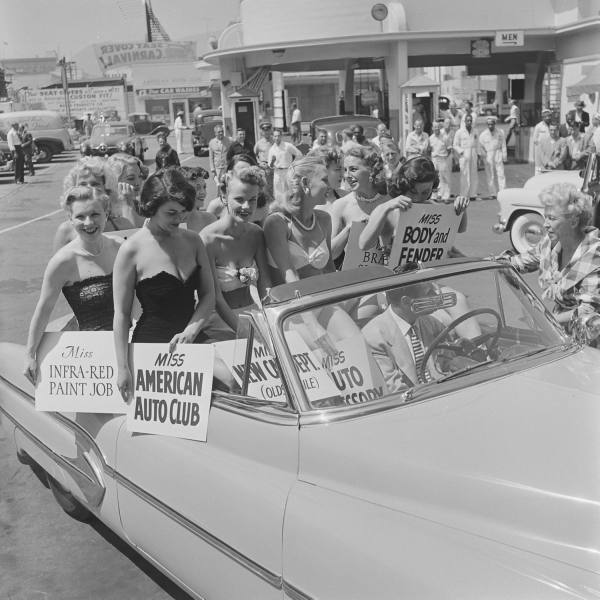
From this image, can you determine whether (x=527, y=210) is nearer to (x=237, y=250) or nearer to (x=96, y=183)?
(x=96, y=183)

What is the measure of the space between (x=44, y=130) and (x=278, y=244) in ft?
105

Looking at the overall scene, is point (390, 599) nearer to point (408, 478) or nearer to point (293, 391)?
point (408, 478)

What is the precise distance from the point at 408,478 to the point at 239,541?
656 millimetres

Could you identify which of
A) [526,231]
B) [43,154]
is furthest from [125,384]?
[43,154]

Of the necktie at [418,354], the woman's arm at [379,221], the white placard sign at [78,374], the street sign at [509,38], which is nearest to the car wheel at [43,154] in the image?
the street sign at [509,38]

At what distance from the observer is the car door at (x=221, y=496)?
2607 mm

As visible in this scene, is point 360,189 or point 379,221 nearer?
point 379,221

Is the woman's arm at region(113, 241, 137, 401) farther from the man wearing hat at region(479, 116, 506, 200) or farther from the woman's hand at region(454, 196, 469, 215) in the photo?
the man wearing hat at region(479, 116, 506, 200)

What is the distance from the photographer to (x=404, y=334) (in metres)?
3.11

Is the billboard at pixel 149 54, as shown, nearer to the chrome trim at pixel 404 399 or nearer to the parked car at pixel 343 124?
the parked car at pixel 343 124

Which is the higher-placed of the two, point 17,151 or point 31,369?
point 17,151

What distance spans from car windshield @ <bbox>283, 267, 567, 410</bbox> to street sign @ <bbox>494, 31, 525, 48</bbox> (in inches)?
794

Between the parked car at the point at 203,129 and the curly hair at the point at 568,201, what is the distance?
2840cm

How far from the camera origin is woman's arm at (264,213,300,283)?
437 cm
